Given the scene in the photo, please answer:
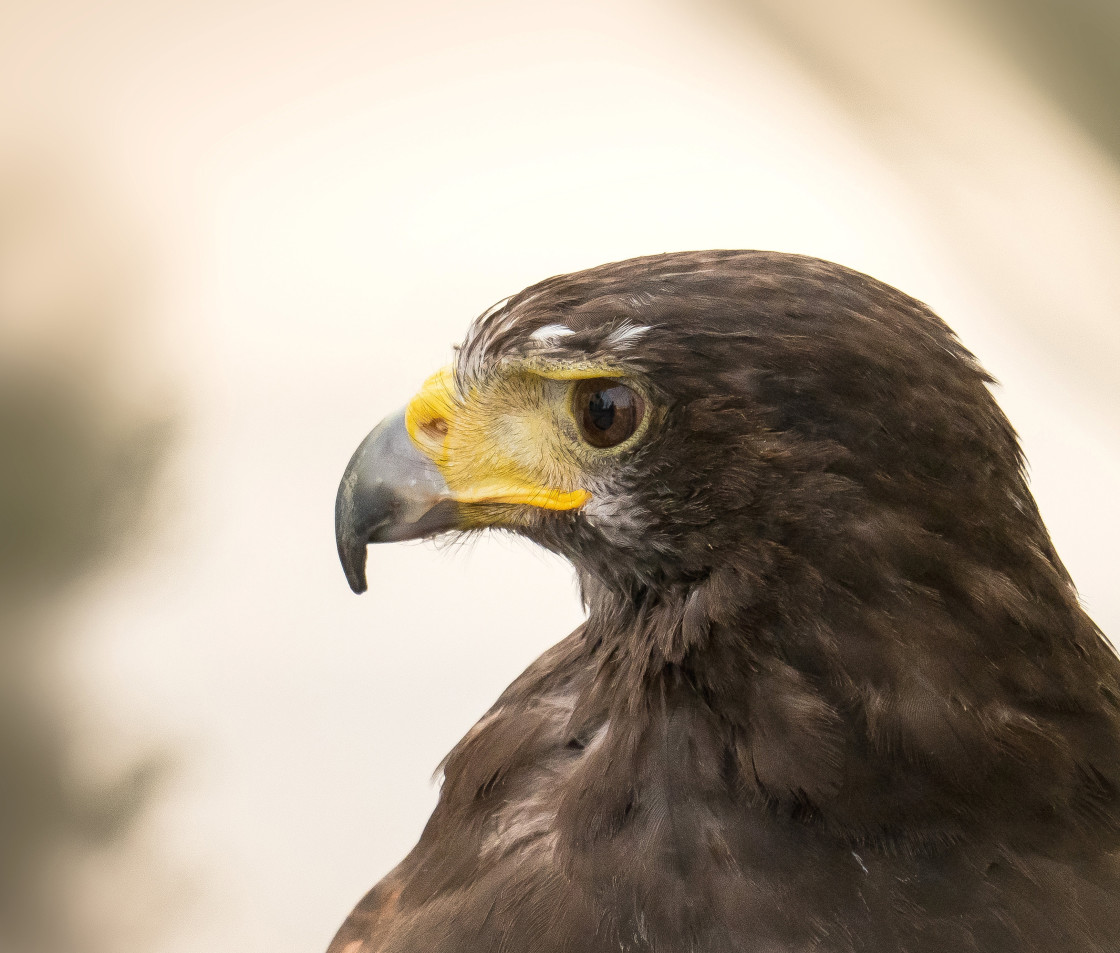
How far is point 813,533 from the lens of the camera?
1.10 m

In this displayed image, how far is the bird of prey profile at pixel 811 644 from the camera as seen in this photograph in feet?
3.55

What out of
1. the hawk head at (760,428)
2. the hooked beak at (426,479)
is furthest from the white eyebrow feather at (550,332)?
the hooked beak at (426,479)

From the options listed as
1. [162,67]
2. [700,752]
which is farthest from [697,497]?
[162,67]

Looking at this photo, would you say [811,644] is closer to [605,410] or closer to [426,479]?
[605,410]

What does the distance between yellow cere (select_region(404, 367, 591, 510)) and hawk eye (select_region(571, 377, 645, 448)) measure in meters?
0.04

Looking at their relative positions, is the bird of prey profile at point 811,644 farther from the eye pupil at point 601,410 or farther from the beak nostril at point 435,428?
the beak nostril at point 435,428

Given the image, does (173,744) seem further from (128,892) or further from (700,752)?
(700,752)

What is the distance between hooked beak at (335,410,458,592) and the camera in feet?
4.26

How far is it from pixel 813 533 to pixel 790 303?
0.73ft

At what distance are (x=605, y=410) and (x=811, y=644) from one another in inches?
11.9

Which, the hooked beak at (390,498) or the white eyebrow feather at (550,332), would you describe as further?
the hooked beak at (390,498)

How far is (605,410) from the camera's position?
3.76ft

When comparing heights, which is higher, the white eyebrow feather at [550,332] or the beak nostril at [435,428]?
the white eyebrow feather at [550,332]

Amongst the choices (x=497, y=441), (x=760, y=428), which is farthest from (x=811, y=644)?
(x=497, y=441)
